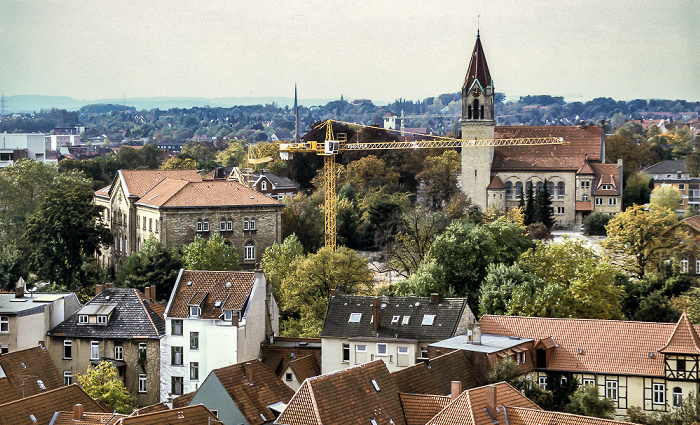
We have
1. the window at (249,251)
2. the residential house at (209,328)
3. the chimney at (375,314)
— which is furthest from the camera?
the window at (249,251)

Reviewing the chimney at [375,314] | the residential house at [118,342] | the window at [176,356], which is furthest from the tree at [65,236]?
the chimney at [375,314]

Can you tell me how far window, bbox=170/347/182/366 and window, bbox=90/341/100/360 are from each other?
3.49 meters

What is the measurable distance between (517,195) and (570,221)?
525 cm

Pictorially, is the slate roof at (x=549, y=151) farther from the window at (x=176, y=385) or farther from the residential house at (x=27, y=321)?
the window at (x=176, y=385)

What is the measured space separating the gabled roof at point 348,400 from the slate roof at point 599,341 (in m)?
10.2

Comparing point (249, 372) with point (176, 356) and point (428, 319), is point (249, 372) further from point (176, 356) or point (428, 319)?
point (428, 319)

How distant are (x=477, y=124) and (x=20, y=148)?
44.4 meters

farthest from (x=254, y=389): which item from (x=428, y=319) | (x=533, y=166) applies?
(x=533, y=166)

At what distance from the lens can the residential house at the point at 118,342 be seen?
2062 inches

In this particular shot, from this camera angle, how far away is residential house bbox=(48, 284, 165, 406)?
52.4m

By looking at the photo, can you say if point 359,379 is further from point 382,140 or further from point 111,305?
point 382,140

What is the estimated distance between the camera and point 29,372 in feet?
155

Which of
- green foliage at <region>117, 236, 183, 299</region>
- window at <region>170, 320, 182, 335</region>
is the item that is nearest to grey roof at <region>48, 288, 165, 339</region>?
window at <region>170, 320, 182, 335</region>

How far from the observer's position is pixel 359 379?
1567 inches
